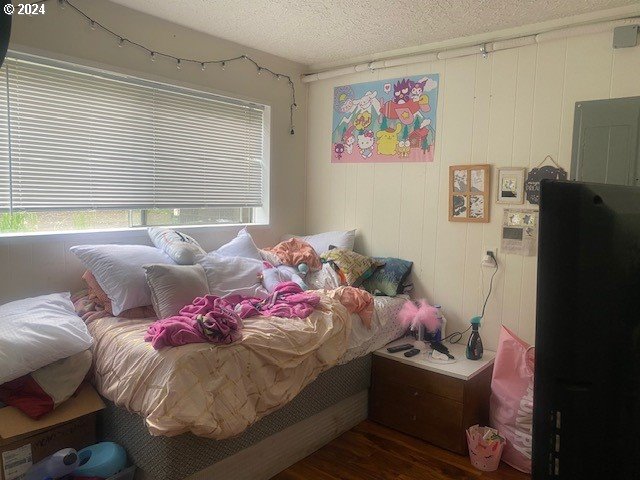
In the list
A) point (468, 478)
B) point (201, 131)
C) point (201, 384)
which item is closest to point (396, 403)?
point (468, 478)

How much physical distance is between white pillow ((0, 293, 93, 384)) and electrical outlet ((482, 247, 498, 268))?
2290 mm

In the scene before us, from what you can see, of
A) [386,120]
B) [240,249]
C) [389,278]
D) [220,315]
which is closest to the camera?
[220,315]

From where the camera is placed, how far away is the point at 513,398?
8.13 feet

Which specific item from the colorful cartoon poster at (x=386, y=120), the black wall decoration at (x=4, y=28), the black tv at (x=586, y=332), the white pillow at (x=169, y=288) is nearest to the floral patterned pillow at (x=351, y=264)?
the colorful cartoon poster at (x=386, y=120)

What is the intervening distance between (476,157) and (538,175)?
41cm

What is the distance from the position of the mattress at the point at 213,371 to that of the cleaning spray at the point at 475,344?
0.85 m

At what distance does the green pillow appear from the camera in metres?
3.19

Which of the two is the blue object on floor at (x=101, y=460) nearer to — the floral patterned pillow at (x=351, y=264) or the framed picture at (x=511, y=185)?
the floral patterned pillow at (x=351, y=264)

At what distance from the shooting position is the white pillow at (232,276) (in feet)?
8.69

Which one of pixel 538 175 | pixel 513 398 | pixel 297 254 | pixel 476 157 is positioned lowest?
pixel 513 398

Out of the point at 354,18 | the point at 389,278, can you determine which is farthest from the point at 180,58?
the point at 389,278

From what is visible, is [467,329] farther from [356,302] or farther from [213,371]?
[213,371]

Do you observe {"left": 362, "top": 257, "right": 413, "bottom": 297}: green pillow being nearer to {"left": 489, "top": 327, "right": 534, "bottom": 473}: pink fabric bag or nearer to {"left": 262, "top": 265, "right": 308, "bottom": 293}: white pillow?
{"left": 262, "top": 265, "right": 308, "bottom": 293}: white pillow

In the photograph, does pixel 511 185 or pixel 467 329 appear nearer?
pixel 511 185
